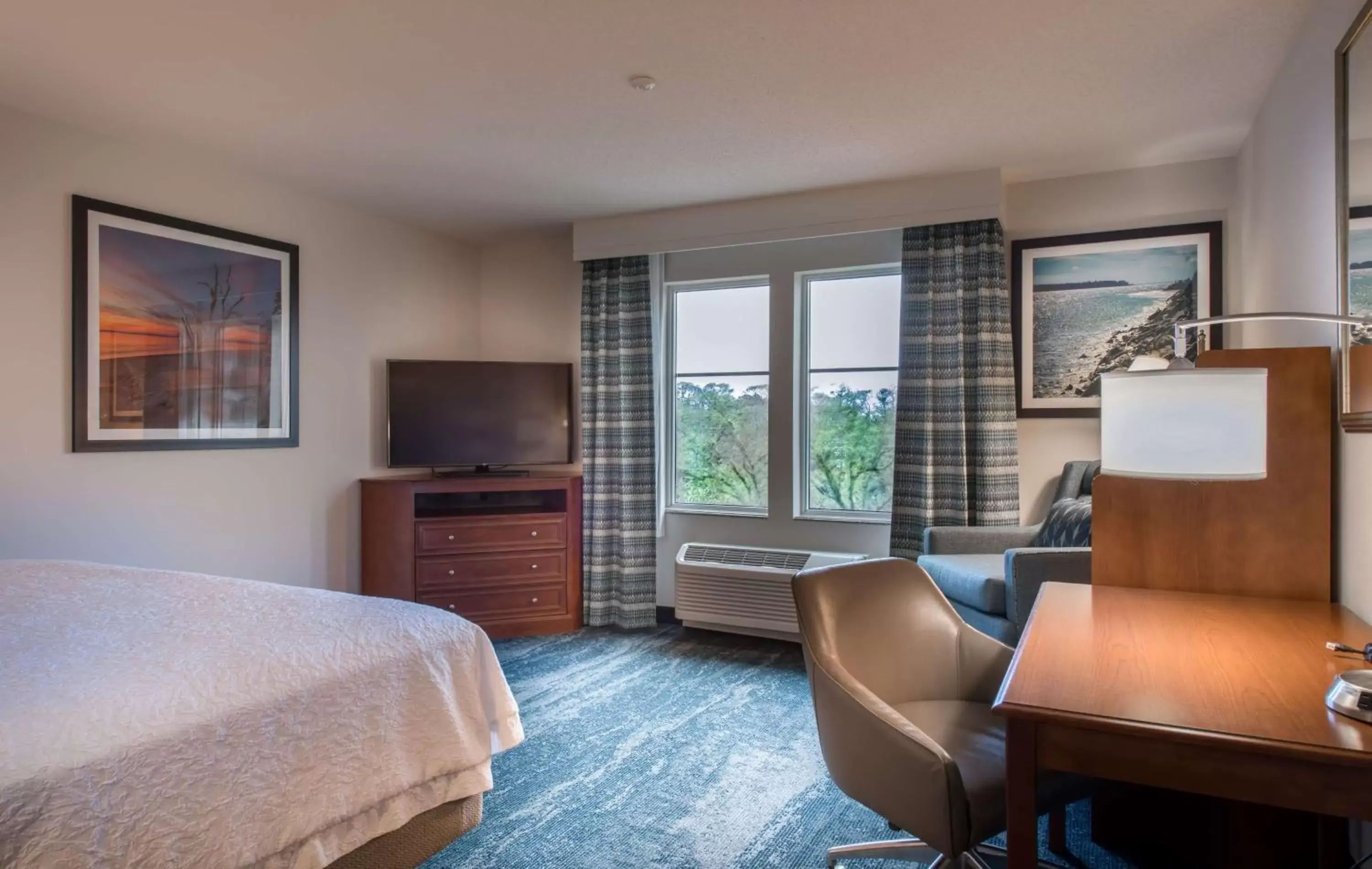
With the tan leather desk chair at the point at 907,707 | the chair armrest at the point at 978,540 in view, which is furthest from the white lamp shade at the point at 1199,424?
the chair armrest at the point at 978,540

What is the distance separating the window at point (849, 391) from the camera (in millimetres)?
4074

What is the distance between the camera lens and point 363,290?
4.25 metres

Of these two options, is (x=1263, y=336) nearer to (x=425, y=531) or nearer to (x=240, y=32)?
(x=240, y=32)

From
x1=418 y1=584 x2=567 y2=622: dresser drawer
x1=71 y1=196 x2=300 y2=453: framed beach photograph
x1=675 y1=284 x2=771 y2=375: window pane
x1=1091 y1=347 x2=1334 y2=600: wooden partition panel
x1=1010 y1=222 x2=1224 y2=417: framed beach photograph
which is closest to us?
x1=1091 y1=347 x2=1334 y2=600: wooden partition panel

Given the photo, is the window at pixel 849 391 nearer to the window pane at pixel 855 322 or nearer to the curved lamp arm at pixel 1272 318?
the window pane at pixel 855 322

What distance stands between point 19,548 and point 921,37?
12.2ft

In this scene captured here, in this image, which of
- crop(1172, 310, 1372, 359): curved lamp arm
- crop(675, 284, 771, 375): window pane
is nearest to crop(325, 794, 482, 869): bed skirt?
crop(1172, 310, 1372, 359): curved lamp arm

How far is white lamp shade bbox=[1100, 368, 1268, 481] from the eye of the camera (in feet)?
4.82

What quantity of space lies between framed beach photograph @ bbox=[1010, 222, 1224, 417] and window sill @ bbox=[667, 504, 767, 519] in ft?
5.01

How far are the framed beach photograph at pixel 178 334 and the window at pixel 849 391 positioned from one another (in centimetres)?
278

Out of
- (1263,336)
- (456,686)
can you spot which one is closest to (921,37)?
(1263,336)

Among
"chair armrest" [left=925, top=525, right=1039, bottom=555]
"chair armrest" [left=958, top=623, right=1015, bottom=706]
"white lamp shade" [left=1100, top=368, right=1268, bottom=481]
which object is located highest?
"white lamp shade" [left=1100, top=368, right=1268, bottom=481]

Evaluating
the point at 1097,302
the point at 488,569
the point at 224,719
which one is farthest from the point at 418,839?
the point at 1097,302

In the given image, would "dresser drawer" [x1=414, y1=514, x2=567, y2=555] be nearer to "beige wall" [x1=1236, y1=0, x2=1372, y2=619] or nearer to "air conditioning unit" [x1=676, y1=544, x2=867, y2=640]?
"air conditioning unit" [x1=676, y1=544, x2=867, y2=640]
